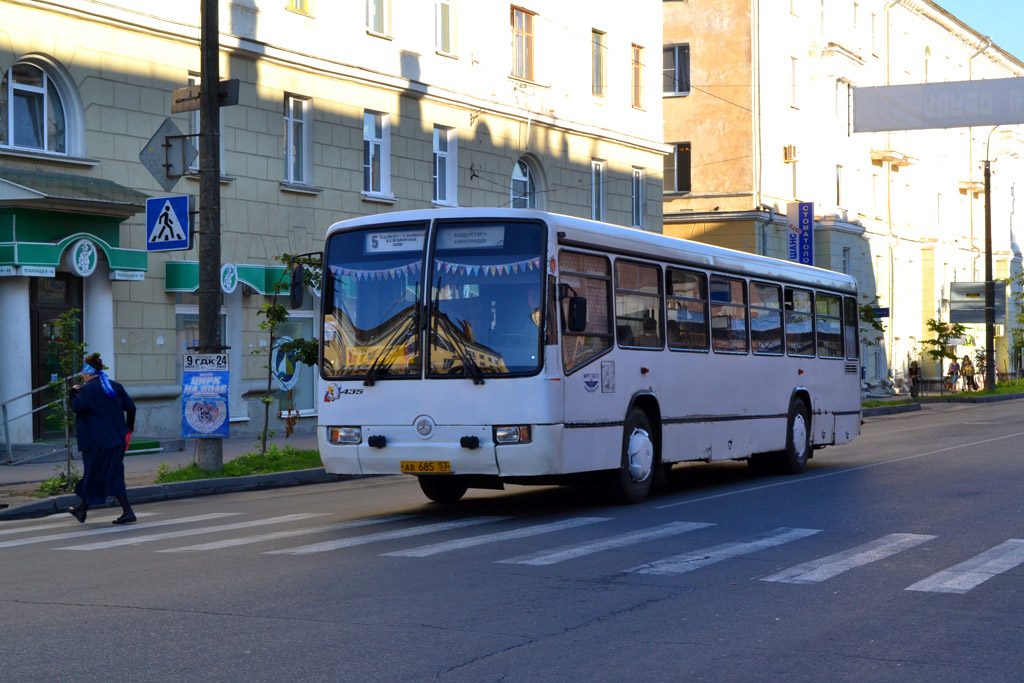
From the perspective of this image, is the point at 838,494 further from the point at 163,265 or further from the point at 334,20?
the point at 334,20

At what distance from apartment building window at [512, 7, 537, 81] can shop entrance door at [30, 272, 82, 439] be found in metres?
14.2

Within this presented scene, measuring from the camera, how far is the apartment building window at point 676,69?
164ft

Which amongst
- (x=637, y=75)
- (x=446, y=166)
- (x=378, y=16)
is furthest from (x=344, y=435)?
(x=637, y=75)

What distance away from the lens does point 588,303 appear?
44.6 ft

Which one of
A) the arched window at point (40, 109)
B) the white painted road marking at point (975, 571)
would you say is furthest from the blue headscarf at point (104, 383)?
the arched window at point (40, 109)

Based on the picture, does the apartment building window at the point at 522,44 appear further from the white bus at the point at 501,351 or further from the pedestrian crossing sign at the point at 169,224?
the white bus at the point at 501,351

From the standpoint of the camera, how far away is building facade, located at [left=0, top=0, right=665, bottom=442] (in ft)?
70.7

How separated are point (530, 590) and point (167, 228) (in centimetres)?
1001

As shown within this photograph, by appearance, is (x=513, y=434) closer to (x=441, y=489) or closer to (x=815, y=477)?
(x=441, y=489)

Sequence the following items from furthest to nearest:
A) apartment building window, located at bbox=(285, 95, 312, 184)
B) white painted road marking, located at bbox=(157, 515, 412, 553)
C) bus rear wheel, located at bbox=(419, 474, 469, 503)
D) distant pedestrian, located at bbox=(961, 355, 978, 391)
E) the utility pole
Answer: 1. distant pedestrian, located at bbox=(961, 355, 978, 391)
2. apartment building window, located at bbox=(285, 95, 312, 184)
3. the utility pole
4. bus rear wheel, located at bbox=(419, 474, 469, 503)
5. white painted road marking, located at bbox=(157, 515, 412, 553)

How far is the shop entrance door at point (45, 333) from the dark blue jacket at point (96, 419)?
8.43m

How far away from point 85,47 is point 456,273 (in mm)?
12201

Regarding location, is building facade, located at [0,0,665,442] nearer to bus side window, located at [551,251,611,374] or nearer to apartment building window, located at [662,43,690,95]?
bus side window, located at [551,251,611,374]

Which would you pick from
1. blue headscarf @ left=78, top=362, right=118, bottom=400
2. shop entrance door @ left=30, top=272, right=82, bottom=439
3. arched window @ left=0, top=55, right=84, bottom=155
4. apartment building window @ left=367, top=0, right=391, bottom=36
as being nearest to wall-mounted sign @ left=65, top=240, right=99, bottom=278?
shop entrance door @ left=30, top=272, right=82, bottom=439
